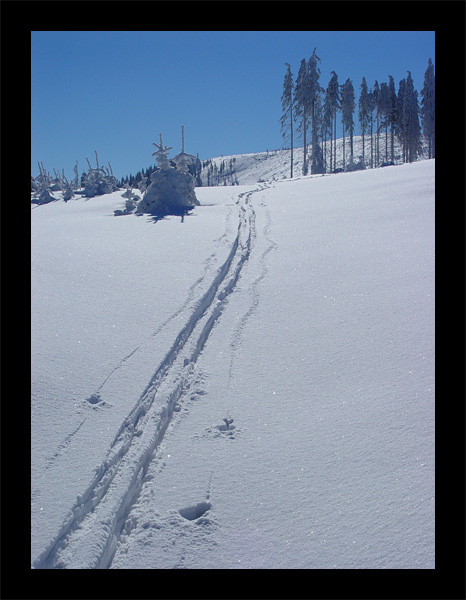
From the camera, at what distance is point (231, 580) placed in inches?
87.0

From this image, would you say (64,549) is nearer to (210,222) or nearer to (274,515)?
(274,515)

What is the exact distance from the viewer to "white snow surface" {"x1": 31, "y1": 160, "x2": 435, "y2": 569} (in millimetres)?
2723

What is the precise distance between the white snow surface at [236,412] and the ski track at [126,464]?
1 centimetres

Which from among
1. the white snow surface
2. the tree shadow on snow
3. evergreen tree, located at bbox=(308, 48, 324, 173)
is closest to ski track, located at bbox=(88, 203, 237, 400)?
the white snow surface

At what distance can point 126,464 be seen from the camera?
335 cm

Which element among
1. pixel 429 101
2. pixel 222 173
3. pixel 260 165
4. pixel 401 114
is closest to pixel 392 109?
pixel 401 114

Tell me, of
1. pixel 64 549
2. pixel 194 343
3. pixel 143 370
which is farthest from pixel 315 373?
pixel 64 549

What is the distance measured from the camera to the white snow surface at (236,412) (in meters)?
2.72

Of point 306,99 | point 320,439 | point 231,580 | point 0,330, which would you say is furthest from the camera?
point 306,99

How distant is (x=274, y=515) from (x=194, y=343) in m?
2.75

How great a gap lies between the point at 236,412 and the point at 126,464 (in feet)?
3.91

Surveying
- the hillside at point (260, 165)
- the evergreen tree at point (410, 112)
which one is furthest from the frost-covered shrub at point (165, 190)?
the hillside at point (260, 165)

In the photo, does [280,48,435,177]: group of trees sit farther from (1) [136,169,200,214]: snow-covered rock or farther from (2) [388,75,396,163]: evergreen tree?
(1) [136,169,200,214]: snow-covered rock

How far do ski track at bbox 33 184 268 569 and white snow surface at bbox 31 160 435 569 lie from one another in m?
0.01
